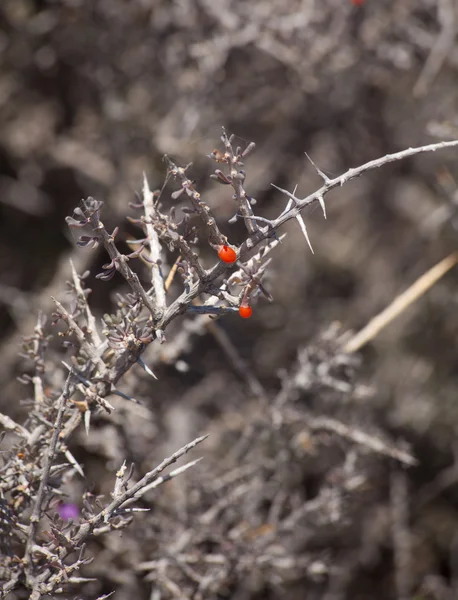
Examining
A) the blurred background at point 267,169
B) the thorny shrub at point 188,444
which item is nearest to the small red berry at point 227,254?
the thorny shrub at point 188,444

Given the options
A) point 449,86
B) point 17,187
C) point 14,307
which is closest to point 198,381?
point 14,307

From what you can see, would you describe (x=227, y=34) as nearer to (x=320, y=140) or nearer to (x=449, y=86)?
(x=320, y=140)

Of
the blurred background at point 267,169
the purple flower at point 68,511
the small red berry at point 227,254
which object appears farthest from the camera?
the blurred background at point 267,169

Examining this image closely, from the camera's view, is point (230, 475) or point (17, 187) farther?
point (17, 187)

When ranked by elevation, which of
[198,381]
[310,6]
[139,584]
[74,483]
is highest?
[310,6]

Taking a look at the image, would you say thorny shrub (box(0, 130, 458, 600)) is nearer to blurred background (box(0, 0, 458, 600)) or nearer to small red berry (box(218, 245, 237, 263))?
small red berry (box(218, 245, 237, 263))

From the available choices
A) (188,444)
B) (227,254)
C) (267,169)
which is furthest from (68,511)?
(267,169)

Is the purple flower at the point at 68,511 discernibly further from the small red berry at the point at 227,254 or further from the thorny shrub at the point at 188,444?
the small red berry at the point at 227,254

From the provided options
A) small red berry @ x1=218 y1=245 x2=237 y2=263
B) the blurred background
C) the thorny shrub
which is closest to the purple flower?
the thorny shrub
